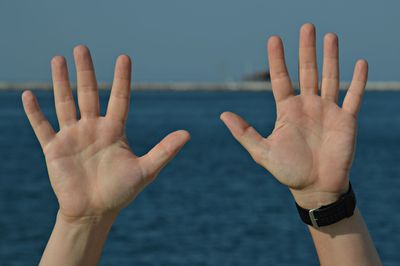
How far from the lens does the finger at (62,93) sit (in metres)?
3.40

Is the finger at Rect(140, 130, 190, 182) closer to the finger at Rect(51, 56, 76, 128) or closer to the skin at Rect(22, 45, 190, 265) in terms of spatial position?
the skin at Rect(22, 45, 190, 265)

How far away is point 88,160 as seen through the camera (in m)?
3.41

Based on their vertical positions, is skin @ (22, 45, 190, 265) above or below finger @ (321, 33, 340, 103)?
below

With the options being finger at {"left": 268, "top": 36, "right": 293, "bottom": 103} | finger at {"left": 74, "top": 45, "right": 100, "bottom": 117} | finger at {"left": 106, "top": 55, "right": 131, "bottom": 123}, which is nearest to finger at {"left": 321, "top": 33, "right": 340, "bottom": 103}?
finger at {"left": 268, "top": 36, "right": 293, "bottom": 103}

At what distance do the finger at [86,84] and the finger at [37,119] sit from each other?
0.15 metres

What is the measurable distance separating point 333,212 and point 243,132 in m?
0.46

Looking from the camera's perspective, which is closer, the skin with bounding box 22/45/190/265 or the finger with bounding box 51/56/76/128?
the skin with bounding box 22/45/190/265

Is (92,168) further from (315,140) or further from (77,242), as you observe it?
(315,140)

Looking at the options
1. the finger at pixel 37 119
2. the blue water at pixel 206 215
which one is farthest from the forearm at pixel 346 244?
the blue water at pixel 206 215

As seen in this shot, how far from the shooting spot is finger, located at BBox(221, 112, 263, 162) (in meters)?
3.30

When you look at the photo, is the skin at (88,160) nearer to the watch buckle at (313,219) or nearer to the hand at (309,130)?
the hand at (309,130)

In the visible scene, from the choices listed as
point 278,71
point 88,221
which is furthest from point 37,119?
point 278,71

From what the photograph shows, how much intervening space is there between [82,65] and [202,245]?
1890 centimetres

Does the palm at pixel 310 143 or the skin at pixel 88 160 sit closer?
the skin at pixel 88 160
